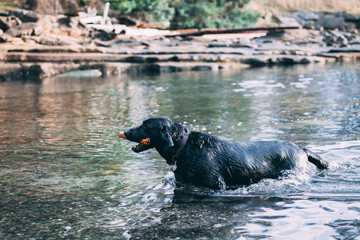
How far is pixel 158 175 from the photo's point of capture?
6.82 metres

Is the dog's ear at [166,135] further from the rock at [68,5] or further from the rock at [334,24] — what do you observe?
the rock at [334,24]

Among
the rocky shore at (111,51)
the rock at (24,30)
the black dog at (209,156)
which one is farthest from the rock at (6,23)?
the black dog at (209,156)

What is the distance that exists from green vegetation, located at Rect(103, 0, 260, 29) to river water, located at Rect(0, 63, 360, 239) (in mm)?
23328

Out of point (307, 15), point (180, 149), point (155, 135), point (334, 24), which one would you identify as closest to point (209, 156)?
point (180, 149)

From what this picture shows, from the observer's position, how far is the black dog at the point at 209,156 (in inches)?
233

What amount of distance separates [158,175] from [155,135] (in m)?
1.02

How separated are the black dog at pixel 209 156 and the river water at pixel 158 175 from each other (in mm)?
150

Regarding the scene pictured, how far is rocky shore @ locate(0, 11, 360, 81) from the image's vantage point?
2348cm

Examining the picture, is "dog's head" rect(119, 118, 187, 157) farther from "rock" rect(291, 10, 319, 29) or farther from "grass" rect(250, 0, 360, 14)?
"grass" rect(250, 0, 360, 14)

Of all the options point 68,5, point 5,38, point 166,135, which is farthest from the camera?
point 68,5

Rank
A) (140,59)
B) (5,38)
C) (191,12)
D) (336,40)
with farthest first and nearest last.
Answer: (191,12), (336,40), (140,59), (5,38)

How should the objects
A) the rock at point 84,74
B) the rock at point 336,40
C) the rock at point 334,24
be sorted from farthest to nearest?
1. the rock at point 334,24
2. the rock at point 336,40
3. the rock at point 84,74

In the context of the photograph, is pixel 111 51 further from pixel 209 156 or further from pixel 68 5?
pixel 209 156

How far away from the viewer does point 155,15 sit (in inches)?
1547
